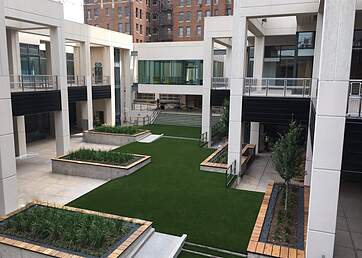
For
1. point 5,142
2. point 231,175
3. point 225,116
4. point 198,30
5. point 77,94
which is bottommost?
point 231,175

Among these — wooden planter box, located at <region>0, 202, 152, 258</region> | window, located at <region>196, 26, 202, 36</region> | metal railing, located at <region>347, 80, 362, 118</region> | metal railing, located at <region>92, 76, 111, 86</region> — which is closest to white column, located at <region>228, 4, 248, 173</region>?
metal railing, located at <region>347, 80, 362, 118</region>

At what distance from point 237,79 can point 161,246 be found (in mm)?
8256

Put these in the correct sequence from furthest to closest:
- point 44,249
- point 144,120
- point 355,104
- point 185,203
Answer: point 144,120 < point 185,203 < point 355,104 < point 44,249

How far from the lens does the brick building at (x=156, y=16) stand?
60.2 metres

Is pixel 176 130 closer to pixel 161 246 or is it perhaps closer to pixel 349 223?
pixel 349 223

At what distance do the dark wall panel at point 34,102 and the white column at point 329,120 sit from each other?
13.8 metres

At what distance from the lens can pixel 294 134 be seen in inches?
428

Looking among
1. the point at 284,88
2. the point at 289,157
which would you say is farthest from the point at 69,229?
the point at 284,88

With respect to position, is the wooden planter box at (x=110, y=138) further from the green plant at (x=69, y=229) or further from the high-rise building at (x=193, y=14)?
the high-rise building at (x=193, y=14)

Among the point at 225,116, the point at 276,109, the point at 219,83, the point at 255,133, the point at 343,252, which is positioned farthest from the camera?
the point at 219,83

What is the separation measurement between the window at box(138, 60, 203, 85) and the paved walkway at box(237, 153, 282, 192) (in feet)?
46.2

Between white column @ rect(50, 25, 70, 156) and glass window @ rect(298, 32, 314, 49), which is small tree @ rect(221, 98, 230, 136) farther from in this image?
white column @ rect(50, 25, 70, 156)

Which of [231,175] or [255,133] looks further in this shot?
[255,133]

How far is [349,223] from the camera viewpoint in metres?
10.2
